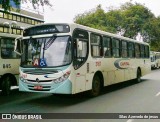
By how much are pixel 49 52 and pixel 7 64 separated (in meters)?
3.55

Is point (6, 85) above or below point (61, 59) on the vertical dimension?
below

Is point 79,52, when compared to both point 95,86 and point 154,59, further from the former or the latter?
point 154,59

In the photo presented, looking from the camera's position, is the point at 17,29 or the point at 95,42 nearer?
the point at 95,42

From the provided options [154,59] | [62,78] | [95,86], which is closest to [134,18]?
[154,59]

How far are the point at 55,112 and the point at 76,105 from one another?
1389 mm

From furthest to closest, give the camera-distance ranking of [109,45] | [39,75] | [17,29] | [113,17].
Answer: [17,29] < [113,17] < [109,45] < [39,75]

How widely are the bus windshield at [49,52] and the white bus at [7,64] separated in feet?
7.50

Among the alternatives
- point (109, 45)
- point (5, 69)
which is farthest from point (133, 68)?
point (5, 69)

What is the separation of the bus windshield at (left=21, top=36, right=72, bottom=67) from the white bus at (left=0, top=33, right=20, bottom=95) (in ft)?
7.50

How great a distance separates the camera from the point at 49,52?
428 inches

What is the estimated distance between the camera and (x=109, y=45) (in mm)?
14609

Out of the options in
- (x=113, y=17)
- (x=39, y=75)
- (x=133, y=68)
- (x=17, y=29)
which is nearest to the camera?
(x=39, y=75)

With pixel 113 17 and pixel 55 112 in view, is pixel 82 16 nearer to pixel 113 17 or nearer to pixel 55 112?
pixel 113 17

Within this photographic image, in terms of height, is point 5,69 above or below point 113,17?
below
